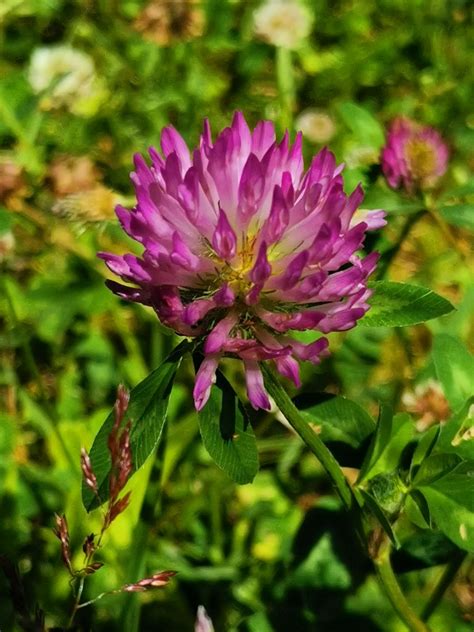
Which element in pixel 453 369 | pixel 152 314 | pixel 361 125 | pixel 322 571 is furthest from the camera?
pixel 152 314

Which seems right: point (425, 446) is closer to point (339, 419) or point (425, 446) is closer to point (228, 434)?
point (339, 419)

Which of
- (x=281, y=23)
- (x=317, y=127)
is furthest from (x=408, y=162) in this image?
(x=281, y=23)

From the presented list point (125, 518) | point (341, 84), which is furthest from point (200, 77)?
point (125, 518)

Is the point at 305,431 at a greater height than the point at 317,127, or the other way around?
the point at 305,431

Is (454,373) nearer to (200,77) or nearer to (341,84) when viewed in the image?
(200,77)

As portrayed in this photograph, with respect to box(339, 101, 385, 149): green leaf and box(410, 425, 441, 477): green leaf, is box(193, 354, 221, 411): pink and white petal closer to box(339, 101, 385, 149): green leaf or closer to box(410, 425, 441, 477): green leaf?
box(410, 425, 441, 477): green leaf

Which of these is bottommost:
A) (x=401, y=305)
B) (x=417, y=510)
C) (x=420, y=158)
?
(x=417, y=510)
